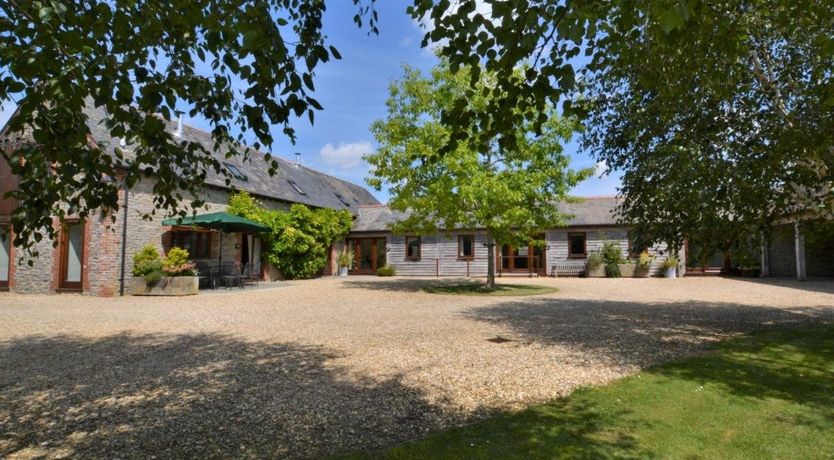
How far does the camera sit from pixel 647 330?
859 centimetres

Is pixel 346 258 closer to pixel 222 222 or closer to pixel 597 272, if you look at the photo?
pixel 222 222

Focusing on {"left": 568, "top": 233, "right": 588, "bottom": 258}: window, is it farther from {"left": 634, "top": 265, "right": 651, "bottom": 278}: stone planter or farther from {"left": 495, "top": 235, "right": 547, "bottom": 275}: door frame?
{"left": 634, "top": 265, "right": 651, "bottom": 278}: stone planter

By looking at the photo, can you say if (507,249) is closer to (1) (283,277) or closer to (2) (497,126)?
(1) (283,277)

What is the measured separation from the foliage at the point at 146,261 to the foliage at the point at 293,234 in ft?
12.4

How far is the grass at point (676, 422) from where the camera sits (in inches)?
135

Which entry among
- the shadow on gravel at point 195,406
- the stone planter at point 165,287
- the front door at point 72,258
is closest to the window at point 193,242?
the stone planter at point 165,287

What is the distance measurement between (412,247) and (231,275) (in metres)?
12.0

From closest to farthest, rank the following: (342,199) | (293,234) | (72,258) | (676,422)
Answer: (676,422), (72,258), (293,234), (342,199)

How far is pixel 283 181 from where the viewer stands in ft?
80.7

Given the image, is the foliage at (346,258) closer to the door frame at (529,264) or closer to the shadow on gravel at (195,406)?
the door frame at (529,264)

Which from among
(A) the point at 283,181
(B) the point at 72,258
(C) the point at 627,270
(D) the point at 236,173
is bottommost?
(C) the point at 627,270

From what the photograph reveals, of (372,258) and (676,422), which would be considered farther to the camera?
(372,258)

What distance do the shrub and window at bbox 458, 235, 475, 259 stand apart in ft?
18.8

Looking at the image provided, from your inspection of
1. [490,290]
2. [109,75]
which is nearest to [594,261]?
[490,290]
